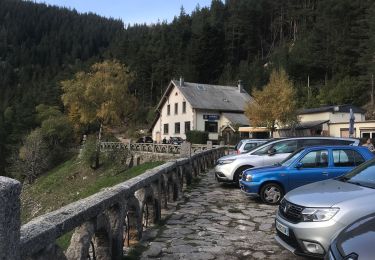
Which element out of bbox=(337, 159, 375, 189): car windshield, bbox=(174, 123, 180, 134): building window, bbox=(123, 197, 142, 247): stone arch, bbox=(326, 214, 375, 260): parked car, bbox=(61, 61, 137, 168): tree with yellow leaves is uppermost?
bbox=(61, 61, 137, 168): tree with yellow leaves

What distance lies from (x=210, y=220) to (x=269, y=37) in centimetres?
9527

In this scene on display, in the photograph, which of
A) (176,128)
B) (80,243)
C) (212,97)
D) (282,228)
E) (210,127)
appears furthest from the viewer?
(176,128)

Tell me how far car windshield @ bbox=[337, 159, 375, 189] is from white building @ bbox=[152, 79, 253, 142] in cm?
4563

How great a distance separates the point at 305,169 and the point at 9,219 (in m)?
8.98

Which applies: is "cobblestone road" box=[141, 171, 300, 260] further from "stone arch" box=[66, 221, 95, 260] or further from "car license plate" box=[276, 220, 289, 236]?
"stone arch" box=[66, 221, 95, 260]

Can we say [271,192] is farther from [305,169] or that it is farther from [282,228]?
[282,228]

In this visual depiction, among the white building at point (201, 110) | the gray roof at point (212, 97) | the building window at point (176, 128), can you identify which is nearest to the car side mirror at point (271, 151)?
the white building at point (201, 110)

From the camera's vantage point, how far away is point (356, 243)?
12.6ft

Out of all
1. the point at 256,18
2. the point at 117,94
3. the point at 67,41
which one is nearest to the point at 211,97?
the point at 117,94

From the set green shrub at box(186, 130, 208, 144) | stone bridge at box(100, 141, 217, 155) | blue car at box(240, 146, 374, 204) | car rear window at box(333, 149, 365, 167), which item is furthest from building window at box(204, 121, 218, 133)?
car rear window at box(333, 149, 365, 167)

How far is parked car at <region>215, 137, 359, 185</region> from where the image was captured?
1462 centimetres

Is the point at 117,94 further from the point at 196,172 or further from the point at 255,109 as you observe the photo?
the point at 196,172

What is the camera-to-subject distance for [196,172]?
18750mm

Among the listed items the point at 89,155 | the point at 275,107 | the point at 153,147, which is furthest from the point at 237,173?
the point at 89,155
